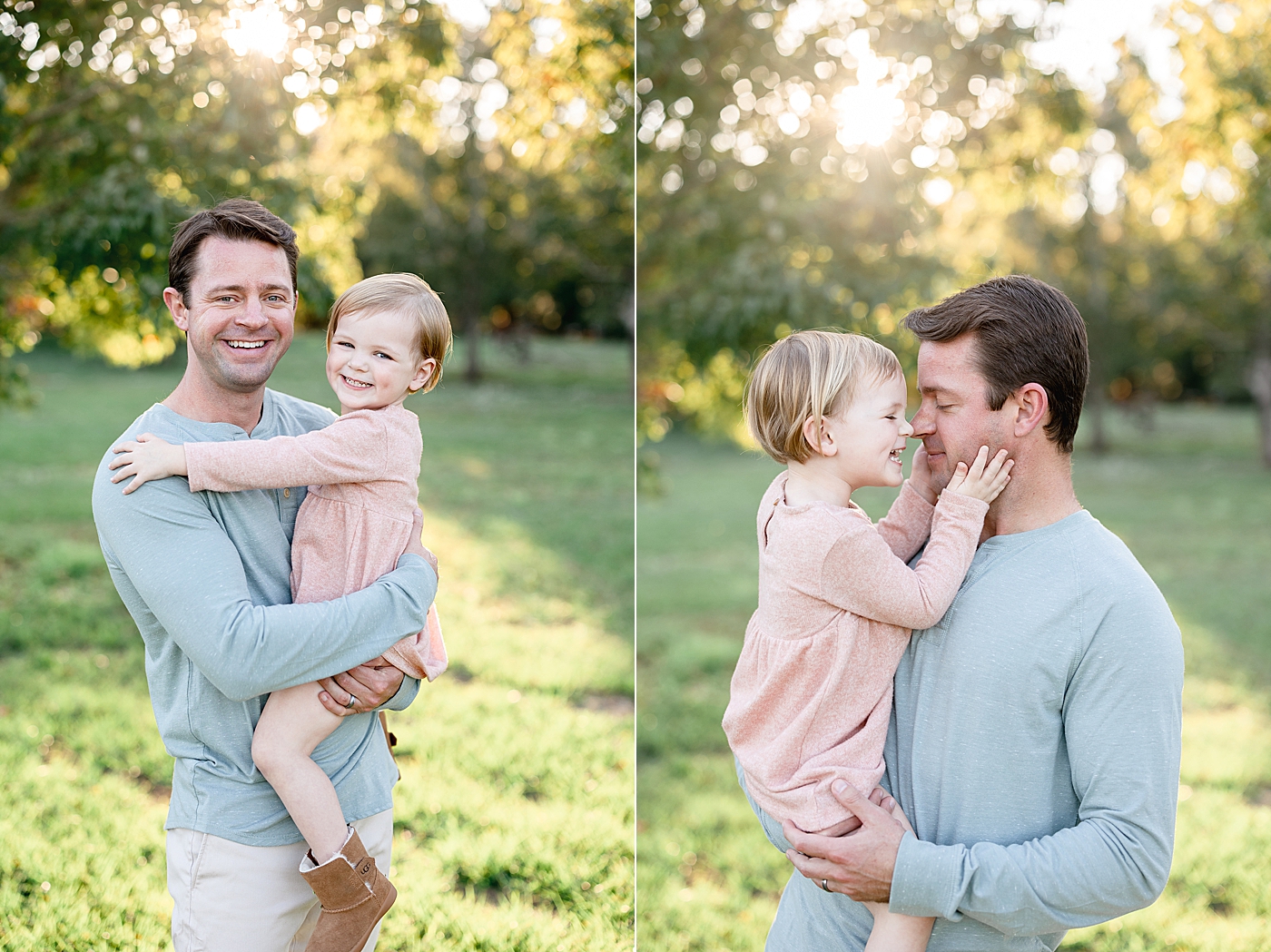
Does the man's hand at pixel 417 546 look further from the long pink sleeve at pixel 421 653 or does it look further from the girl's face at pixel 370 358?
the girl's face at pixel 370 358

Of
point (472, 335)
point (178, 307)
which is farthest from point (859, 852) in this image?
point (472, 335)

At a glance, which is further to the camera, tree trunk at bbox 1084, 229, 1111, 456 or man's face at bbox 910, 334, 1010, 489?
tree trunk at bbox 1084, 229, 1111, 456

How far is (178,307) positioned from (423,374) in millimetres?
428

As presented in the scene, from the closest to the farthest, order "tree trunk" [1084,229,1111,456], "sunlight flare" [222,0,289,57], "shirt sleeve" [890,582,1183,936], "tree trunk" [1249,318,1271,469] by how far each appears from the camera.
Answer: "shirt sleeve" [890,582,1183,936], "sunlight flare" [222,0,289,57], "tree trunk" [1249,318,1271,469], "tree trunk" [1084,229,1111,456]

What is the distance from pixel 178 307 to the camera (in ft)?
5.86

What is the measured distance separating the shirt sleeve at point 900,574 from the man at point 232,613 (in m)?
0.70

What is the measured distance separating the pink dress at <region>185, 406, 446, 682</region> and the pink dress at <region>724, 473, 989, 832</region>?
2.05 ft

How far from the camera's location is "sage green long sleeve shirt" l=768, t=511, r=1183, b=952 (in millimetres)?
1509

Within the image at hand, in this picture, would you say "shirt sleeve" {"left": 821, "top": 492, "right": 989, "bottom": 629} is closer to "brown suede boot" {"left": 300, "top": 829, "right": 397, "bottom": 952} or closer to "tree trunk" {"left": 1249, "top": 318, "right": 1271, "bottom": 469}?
"brown suede boot" {"left": 300, "top": 829, "right": 397, "bottom": 952}

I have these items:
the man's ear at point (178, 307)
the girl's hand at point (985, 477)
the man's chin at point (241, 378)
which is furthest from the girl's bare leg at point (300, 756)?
the girl's hand at point (985, 477)

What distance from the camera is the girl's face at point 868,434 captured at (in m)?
1.74

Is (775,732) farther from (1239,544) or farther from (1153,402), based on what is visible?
(1153,402)

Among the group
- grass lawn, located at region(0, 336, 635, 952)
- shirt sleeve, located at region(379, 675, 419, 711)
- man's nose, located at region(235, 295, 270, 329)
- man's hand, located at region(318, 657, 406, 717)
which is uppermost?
man's nose, located at region(235, 295, 270, 329)

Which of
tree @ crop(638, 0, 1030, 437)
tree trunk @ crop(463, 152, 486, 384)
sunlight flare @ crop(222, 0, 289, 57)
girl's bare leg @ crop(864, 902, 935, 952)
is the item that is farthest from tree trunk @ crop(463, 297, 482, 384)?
girl's bare leg @ crop(864, 902, 935, 952)
